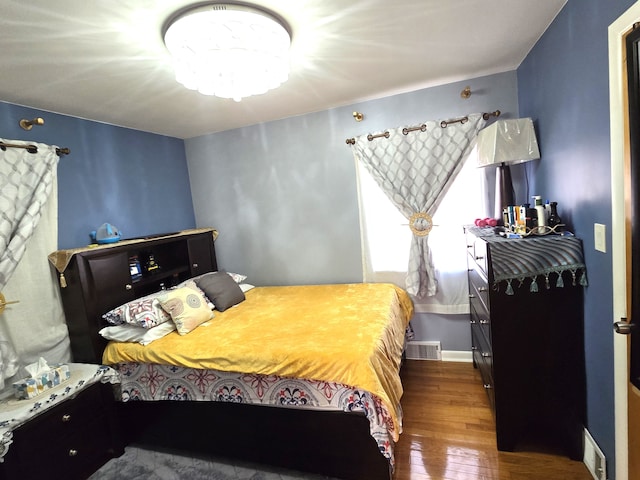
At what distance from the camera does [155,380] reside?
2121 millimetres

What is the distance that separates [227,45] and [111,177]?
1.94 m

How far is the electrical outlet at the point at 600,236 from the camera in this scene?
140 centimetres

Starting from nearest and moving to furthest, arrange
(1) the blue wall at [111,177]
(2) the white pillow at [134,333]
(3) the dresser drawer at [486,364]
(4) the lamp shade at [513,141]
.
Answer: (3) the dresser drawer at [486,364] < (4) the lamp shade at [513,141] < (2) the white pillow at [134,333] < (1) the blue wall at [111,177]

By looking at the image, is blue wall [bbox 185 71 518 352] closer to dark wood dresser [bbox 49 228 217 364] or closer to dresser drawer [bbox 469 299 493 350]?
dresser drawer [bbox 469 299 493 350]

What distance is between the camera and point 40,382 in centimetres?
188

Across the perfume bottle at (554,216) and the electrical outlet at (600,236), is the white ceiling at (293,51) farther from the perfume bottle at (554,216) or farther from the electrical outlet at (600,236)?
the electrical outlet at (600,236)

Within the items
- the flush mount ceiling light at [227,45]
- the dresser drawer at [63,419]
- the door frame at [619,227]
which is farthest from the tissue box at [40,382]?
the door frame at [619,227]

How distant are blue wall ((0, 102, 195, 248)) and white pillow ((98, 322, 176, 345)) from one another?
29.5 inches

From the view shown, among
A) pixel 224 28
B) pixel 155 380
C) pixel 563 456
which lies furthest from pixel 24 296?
pixel 563 456

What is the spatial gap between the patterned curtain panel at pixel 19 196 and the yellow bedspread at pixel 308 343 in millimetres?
835

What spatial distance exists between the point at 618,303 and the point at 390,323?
1.19 meters

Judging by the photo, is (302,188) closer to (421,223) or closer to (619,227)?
(421,223)

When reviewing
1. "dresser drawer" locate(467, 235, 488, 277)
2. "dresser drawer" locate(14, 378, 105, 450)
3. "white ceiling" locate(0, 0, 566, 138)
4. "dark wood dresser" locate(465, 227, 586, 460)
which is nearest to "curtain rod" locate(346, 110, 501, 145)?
"white ceiling" locate(0, 0, 566, 138)

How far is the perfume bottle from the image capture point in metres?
1.78
